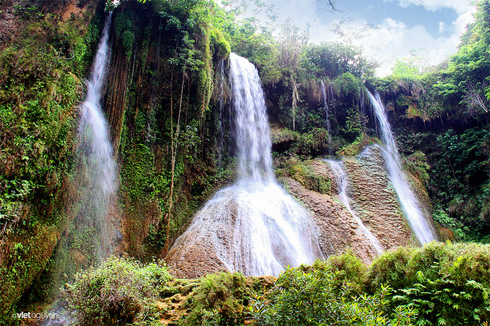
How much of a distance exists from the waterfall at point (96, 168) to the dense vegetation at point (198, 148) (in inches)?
11.6

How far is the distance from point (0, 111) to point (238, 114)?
8.19 metres

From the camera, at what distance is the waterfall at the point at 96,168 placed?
722 centimetres

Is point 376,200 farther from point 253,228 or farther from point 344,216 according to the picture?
point 253,228

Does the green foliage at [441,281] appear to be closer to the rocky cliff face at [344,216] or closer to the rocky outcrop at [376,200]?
the rocky cliff face at [344,216]

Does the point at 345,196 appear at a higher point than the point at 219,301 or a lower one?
higher

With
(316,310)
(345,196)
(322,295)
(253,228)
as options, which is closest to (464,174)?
(345,196)

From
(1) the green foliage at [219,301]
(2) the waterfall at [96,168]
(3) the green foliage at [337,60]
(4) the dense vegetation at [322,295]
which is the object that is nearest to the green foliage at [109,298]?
(4) the dense vegetation at [322,295]

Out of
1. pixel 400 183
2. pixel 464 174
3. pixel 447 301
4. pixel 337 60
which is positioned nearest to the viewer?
pixel 447 301

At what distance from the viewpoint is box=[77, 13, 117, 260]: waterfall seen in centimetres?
722

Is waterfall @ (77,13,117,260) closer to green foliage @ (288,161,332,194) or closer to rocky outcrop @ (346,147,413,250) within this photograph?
green foliage @ (288,161,332,194)

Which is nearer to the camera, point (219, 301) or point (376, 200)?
point (219, 301)

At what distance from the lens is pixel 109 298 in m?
4.22

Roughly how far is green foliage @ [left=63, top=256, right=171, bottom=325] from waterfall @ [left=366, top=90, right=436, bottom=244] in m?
8.89

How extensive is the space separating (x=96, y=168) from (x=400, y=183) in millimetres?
11251
